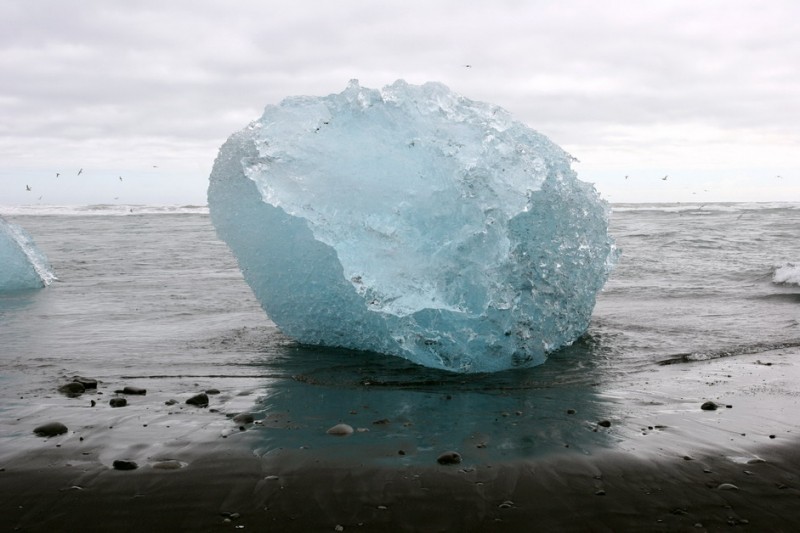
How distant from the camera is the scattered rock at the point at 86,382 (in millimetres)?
5731

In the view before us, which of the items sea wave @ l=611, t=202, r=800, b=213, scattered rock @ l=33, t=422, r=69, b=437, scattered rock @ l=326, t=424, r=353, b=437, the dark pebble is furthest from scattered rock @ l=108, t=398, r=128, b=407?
sea wave @ l=611, t=202, r=800, b=213

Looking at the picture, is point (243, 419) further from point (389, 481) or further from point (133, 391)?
point (389, 481)

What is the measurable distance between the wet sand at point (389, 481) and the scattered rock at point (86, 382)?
0.73m

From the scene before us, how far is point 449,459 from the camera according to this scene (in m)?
4.13

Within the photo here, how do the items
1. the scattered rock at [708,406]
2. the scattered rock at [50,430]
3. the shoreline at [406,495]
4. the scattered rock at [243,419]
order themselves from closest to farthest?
the shoreline at [406,495] → the scattered rock at [50,430] → the scattered rock at [243,419] → the scattered rock at [708,406]

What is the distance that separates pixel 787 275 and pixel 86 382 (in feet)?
36.0

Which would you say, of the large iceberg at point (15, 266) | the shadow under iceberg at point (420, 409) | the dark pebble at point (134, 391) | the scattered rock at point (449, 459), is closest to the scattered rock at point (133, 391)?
the dark pebble at point (134, 391)

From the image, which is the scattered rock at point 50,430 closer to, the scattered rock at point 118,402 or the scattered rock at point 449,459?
the scattered rock at point 118,402

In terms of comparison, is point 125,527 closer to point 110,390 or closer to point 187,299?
point 110,390

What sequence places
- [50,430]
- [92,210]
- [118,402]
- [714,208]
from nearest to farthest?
1. [50,430]
2. [118,402]
3. [92,210]
4. [714,208]

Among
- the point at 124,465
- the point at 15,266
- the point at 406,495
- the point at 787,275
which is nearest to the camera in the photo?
the point at 406,495

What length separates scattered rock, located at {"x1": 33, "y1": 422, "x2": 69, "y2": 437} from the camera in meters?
4.52

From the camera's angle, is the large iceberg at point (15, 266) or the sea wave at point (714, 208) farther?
the sea wave at point (714, 208)

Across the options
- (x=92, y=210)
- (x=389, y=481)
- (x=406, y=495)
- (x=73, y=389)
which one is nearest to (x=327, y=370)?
(x=73, y=389)
